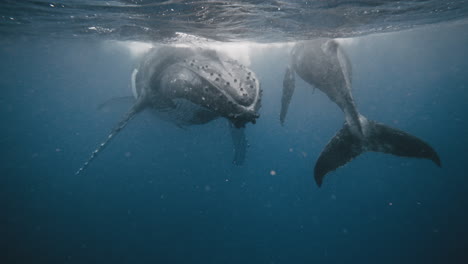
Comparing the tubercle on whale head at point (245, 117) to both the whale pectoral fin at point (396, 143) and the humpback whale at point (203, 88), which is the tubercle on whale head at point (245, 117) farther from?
the whale pectoral fin at point (396, 143)

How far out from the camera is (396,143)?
256 inches

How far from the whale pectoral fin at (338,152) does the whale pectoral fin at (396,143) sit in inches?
17.0

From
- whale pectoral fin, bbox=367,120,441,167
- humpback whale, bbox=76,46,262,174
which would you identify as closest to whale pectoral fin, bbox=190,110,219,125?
humpback whale, bbox=76,46,262,174

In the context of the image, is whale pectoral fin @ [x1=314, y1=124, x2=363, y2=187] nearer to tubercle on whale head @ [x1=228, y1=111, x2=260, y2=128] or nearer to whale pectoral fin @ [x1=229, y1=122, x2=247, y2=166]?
tubercle on whale head @ [x1=228, y1=111, x2=260, y2=128]

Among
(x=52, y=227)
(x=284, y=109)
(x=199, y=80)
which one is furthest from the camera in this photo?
(x=52, y=227)

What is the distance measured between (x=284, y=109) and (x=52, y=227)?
32334mm

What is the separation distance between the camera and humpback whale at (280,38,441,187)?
6.26 m

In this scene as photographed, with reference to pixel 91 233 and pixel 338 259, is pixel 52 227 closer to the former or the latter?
pixel 91 233

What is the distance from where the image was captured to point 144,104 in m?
9.77

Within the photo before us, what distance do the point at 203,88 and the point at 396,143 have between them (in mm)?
5353

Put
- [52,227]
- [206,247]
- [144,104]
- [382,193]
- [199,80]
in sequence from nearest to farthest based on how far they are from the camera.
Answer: [199,80] → [144,104] → [206,247] → [52,227] → [382,193]

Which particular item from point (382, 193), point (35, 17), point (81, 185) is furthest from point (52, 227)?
point (382, 193)

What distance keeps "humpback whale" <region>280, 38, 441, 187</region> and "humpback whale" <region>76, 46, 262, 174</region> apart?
115 inches

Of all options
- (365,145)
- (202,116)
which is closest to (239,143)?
(202,116)
